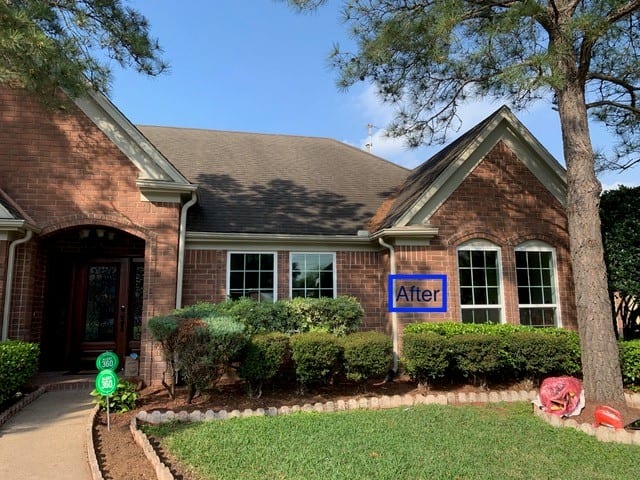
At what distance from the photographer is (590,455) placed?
5.24 m

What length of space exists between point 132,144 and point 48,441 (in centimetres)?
572

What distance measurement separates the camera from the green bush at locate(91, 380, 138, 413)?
22.9 feet

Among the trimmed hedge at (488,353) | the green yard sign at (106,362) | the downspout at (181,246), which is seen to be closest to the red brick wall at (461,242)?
the downspout at (181,246)

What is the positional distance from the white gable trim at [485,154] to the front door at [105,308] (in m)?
6.79

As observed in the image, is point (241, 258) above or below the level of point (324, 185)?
below

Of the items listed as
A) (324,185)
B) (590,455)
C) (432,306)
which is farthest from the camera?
(324,185)

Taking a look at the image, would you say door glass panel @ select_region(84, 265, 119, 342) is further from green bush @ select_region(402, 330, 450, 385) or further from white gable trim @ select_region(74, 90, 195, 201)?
green bush @ select_region(402, 330, 450, 385)

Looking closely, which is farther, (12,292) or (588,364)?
(12,292)

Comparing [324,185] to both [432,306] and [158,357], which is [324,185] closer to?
[432,306]

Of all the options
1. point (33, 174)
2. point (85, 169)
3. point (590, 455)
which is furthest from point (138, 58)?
point (590, 455)

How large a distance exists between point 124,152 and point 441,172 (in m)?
6.92

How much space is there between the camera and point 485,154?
35.0 ft

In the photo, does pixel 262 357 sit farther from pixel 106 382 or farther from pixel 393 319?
pixel 393 319

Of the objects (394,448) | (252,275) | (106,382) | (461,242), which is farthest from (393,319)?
(106,382)
